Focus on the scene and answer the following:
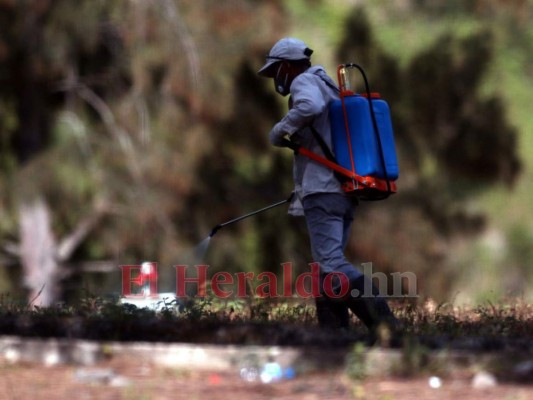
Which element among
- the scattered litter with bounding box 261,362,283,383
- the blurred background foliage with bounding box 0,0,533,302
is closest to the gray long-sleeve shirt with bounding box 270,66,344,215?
the scattered litter with bounding box 261,362,283,383

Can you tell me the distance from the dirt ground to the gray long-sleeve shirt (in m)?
1.84

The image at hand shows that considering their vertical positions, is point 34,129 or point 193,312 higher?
point 34,129

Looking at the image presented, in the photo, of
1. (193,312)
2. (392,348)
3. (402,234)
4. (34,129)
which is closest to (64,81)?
(34,129)

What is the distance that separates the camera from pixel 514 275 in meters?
16.7

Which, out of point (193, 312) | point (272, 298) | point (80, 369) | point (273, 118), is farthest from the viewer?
point (273, 118)

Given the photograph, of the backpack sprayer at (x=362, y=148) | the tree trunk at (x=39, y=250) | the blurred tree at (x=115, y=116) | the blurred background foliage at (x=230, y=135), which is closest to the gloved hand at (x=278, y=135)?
the backpack sprayer at (x=362, y=148)

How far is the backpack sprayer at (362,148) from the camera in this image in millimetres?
6316

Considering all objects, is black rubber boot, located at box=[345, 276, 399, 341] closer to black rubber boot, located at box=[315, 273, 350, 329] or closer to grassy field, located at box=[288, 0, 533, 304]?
black rubber boot, located at box=[315, 273, 350, 329]

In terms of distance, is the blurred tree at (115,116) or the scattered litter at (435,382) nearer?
the scattered litter at (435,382)

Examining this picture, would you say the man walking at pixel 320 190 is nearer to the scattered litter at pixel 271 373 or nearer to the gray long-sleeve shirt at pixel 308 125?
the gray long-sleeve shirt at pixel 308 125

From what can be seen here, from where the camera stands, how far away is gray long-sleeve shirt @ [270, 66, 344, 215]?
6.35 metres

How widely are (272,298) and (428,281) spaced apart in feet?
26.8

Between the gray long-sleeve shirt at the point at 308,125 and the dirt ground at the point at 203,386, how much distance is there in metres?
1.84

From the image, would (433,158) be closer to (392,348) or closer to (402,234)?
(402,234)
